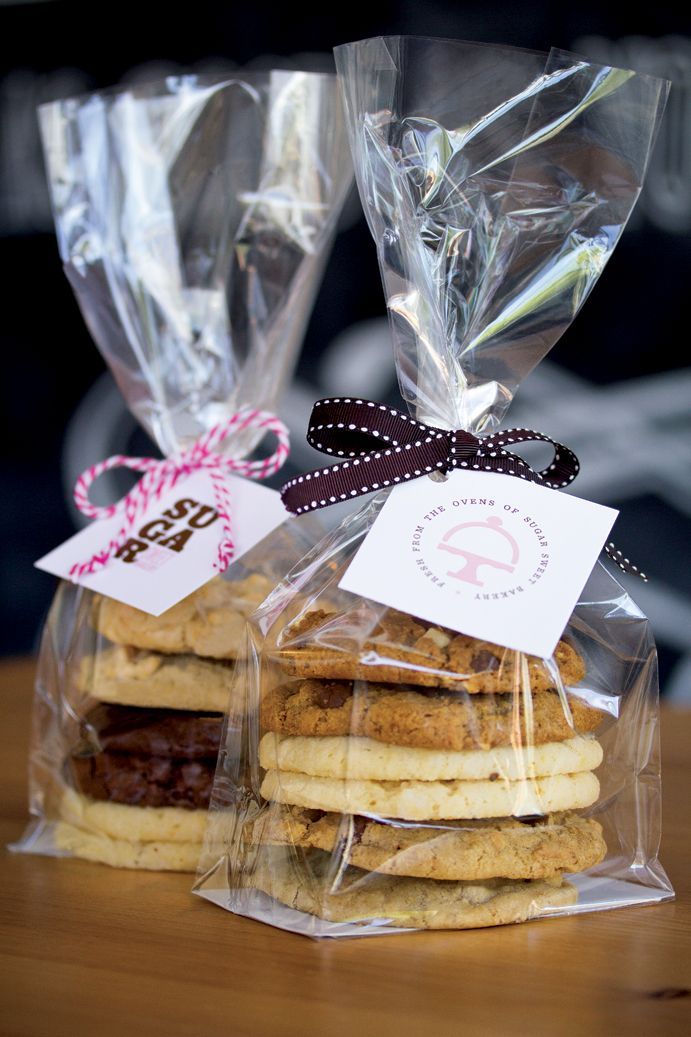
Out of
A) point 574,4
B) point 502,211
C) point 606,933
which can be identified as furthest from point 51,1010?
point 574,4

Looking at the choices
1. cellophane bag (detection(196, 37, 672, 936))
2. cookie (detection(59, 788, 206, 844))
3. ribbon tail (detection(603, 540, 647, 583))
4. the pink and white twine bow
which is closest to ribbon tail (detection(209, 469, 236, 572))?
the pink and white twine bow

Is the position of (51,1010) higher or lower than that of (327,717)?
lower

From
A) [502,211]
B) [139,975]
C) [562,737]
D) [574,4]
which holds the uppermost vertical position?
[574,4]

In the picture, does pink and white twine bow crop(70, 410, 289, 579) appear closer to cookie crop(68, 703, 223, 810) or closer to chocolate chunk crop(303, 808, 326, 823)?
cookie crop(68, 703, 223, 810)

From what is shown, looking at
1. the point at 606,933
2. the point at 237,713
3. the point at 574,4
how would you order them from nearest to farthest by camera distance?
the point at 606,933
the point at 237,713
the point at 574,4

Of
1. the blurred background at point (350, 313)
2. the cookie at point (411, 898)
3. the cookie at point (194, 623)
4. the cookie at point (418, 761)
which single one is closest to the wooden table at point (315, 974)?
the cookie at point (411, 898)

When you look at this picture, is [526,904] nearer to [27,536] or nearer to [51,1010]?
[51,1010]
